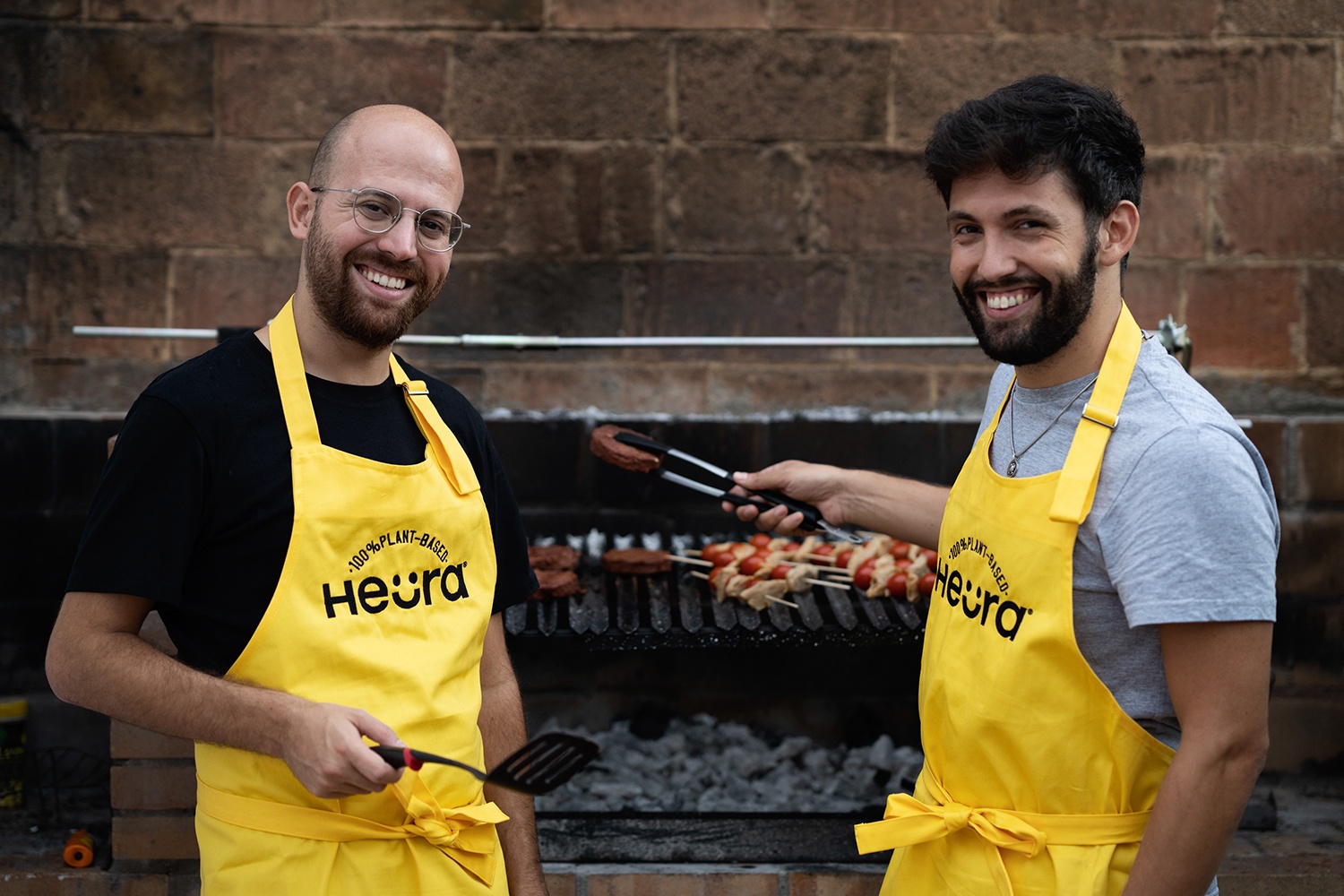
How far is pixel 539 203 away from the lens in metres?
4.88

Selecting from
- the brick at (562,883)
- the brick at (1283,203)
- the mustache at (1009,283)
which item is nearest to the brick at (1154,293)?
the brick at (1283,203)

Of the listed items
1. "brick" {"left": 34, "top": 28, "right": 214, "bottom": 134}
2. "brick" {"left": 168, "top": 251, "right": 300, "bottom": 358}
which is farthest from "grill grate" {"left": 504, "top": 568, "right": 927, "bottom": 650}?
"brick" {"left": 34, "top": 28, "right": 214, "bottom": 134}

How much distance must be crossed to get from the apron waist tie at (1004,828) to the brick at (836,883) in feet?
4.02

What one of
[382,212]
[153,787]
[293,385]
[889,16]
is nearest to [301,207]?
[382,212]

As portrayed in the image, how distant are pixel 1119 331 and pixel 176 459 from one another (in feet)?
5.97

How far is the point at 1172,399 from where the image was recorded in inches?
83.0

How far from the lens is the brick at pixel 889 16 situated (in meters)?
4.82

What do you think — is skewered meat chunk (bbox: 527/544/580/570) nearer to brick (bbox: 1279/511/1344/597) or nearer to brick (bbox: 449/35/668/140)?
brick (bbox: 449/35/668/140)

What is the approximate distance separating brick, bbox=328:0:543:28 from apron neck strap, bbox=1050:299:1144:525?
338 cm

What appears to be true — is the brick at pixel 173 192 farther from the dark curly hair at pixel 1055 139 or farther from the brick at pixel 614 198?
the dark curly hair at pixel 1055 139

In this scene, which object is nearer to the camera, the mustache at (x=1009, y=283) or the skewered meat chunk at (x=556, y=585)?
the mustache at (x=1009, y=283)

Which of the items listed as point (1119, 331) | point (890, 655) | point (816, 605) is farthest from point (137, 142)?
point (1119, 331)

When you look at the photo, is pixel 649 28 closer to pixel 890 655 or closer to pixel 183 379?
pixel 890 655

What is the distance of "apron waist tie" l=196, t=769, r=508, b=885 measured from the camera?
218 cm
